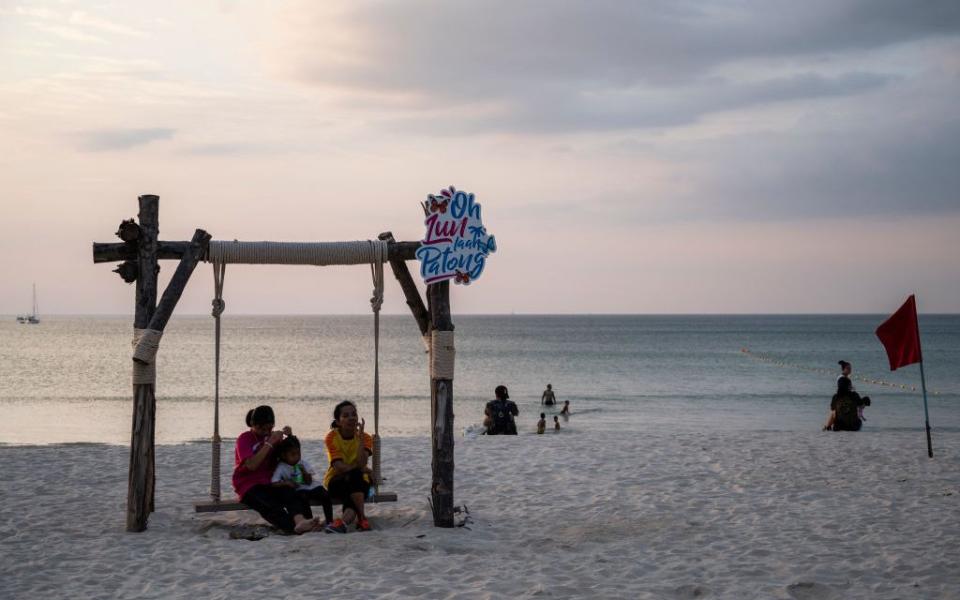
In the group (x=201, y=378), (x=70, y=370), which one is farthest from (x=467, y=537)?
(x=70, y=370)

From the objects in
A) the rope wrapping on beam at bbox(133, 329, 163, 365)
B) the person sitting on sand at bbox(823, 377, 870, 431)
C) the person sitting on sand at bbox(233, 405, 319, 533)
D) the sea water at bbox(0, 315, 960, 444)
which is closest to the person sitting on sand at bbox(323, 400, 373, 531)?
the person sitting on sand at bbox(233, 405, 319, 533)

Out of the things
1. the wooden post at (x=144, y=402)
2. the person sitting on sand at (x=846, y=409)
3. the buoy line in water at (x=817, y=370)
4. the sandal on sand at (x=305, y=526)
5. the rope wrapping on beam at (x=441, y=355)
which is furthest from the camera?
the buoy line in water at (x=817, y=370)

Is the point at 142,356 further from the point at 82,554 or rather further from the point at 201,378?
the point at 201,378

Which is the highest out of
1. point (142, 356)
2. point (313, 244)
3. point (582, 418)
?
Result: point (313, 244)

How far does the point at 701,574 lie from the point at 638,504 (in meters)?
2.43

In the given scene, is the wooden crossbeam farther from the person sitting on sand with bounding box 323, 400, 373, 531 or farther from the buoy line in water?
the buoy line in water

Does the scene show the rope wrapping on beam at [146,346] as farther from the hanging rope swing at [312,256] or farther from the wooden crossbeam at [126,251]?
the wooden crossbeam at [126,251]

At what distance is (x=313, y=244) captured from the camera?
812 centimetres

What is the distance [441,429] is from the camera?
25.4 ft

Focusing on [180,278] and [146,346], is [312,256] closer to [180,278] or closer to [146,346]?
[180,278]

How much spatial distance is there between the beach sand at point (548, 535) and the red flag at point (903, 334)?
1.30m

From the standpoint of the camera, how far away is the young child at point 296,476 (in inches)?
299

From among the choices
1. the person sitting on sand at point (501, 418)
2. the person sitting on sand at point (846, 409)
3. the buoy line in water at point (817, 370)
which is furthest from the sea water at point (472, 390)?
the person sitting on sand at point (846, 409)

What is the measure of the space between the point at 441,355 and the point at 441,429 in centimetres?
64
